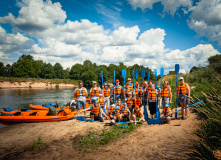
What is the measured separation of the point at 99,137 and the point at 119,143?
939 millimetres

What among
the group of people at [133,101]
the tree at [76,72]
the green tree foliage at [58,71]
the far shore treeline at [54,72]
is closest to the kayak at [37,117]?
the group of people at [133,101]

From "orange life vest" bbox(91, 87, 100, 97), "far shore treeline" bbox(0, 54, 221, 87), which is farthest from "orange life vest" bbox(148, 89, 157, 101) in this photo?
"far shore treeline" bbox(0, 54, 221, 87)

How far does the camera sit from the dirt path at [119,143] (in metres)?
3.73

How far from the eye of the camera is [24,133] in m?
6.30

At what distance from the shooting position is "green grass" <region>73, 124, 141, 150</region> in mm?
4801

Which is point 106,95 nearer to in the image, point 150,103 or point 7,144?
point 150,103

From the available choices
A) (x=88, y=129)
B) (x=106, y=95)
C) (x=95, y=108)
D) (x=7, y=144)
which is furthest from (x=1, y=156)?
(x=106, y=95)

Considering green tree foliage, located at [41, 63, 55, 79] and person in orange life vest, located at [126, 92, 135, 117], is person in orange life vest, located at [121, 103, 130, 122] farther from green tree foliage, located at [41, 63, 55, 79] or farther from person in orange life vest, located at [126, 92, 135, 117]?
green tree foliage, located at [41, 63, 55, 79]

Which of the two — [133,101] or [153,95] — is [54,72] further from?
[153,95]

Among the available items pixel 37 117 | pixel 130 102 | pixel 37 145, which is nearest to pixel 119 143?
pixel 130 102

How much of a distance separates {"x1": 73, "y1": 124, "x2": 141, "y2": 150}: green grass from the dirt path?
0.20m

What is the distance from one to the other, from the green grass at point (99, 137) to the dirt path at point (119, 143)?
0.20m

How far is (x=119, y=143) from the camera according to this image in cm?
467

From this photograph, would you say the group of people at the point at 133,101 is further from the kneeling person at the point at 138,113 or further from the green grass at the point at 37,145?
the green grass at the point at 37,145
